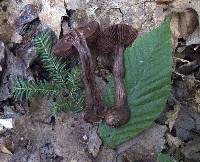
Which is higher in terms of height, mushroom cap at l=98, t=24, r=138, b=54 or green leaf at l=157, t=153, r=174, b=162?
mushroom cap at l=98, t=24, r=138, b=54

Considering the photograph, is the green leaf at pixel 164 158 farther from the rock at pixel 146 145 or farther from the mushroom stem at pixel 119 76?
the mushroom stem at pixel 119 76

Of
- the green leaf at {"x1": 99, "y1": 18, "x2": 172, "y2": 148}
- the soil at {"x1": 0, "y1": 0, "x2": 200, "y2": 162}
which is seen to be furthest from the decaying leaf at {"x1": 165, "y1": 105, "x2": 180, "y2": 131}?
the green leaf at {"x1": 99, "y1": 18, "x2": 172, "y2": 148}

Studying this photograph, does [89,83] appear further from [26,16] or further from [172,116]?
[26,16]

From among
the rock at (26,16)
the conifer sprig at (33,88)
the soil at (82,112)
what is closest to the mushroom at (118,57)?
the soil at (82,112)

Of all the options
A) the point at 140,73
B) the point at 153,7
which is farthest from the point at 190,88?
the point at 153,7

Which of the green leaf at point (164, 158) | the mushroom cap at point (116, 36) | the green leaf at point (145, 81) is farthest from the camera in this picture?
the mushroom cap at point (116, 36)

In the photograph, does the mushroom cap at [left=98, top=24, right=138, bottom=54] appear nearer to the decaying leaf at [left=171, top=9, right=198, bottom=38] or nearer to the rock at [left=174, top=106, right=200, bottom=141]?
the decaying leaf at [left=171, top=9, right=198, bottom=38]

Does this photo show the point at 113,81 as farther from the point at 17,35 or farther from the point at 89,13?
the point at 17,35

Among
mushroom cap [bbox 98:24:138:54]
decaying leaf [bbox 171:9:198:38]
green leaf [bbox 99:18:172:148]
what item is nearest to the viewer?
green leaf [bbox 99:18:172:148]
